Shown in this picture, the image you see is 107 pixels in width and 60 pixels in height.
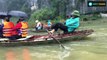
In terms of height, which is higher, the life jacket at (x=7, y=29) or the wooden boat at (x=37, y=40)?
the life jacket at (x=7, y=29)

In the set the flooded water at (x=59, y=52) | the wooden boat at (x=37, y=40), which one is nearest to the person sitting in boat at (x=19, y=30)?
the wooden boat at (x=37, y=40)

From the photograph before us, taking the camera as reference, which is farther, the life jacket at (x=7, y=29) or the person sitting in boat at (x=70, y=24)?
the person sitting in boat at (x=70, y=24)

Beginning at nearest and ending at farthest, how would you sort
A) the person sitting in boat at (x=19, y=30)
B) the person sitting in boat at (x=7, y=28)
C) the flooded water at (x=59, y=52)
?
the flooded water at (x=59, y=52) → the person sitting in boat at (x=7, y=28) → the person sitting in boat at (x=19, y=30)

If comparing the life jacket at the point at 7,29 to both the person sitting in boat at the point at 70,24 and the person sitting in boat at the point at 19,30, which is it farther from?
the person sitting in boat at the point at 70,24

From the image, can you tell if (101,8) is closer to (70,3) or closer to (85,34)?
(70,3)

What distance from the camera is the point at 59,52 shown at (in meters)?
10.7

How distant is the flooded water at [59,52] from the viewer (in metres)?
9.70

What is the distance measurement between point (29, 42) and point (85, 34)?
272 cm

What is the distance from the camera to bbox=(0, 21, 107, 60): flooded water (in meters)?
9.70

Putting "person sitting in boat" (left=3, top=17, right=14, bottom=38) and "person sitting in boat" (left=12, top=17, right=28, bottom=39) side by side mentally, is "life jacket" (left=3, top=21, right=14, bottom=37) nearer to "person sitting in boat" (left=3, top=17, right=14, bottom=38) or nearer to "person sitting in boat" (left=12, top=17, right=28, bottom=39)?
"person sitting in boat" (left=3, top=17, right=14, bottom=38)

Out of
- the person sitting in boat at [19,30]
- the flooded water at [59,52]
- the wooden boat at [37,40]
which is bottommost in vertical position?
the flooded water at [59,52]

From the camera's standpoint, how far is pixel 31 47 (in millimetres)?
11922

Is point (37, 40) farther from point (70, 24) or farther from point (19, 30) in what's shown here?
point (70, 24)

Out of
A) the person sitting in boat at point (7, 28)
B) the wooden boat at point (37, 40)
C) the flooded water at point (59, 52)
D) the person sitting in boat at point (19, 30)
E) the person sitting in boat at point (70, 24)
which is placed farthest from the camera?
the person sitting in boat at point (70, 24)
